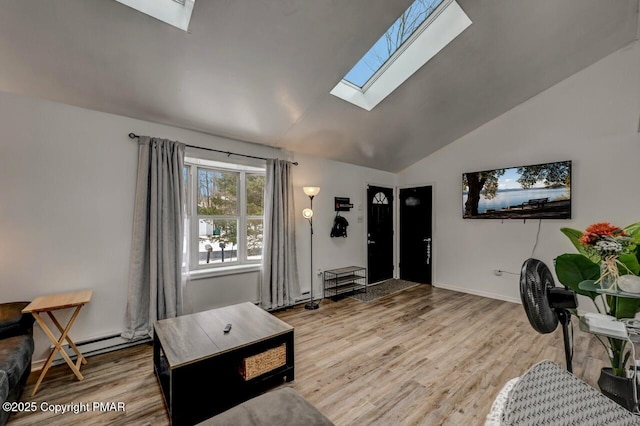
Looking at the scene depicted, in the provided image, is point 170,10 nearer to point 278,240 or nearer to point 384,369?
point 278,240

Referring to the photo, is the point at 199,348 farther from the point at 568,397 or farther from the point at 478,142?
the point at 478,142

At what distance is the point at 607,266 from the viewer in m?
1.35

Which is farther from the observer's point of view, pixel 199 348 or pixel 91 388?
pixel 91 388

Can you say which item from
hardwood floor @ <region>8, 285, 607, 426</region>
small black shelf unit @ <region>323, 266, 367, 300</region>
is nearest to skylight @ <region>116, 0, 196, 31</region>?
hardwood floor @ <region>8, 285, 607, 426</region>

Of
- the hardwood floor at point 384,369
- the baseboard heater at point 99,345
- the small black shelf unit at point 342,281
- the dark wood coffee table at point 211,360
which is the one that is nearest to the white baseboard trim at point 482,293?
the hardwood floor at point 384,369

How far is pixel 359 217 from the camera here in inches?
196

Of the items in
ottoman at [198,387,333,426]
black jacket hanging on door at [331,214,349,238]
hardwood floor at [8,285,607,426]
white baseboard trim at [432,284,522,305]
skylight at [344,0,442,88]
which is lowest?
hardwood floor at [8,285,607,426]

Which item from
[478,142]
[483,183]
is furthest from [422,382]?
[478,142]

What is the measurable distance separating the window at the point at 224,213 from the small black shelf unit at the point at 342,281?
1.28 meters

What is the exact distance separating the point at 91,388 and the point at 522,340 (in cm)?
411

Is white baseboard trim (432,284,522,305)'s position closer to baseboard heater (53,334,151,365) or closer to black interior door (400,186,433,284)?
black interior door (400,186,433,284)

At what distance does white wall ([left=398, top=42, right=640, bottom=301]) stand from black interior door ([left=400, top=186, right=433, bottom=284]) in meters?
0.18

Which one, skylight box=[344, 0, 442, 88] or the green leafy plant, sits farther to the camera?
skylight box=[344, 0, 442, 88]

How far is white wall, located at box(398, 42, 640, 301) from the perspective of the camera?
3.28 meters
